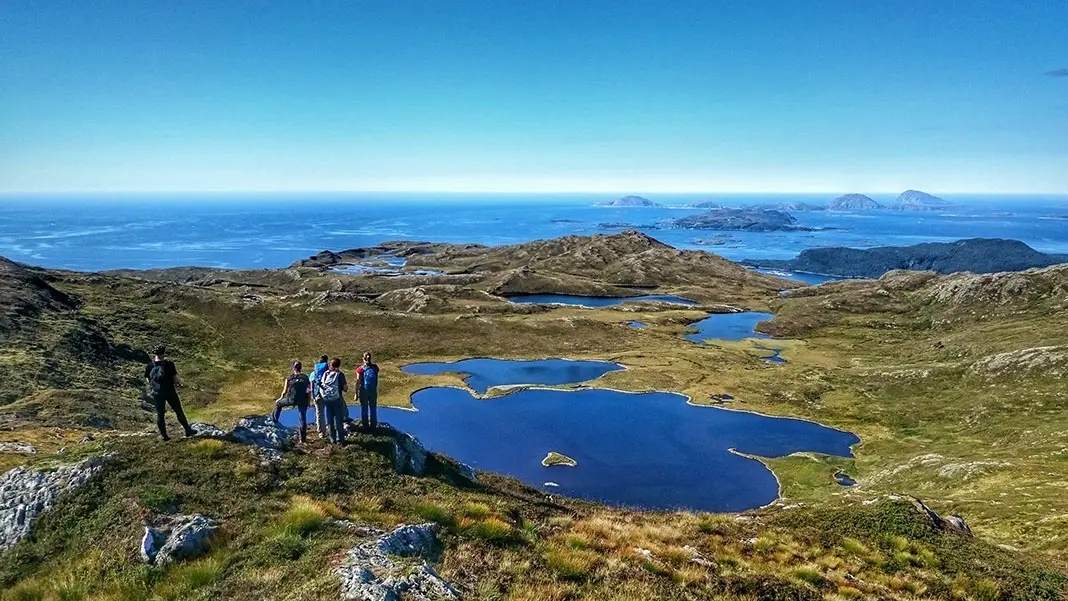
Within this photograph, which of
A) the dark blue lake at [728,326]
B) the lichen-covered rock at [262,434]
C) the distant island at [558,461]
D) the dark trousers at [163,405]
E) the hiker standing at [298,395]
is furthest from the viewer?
the dark blue lake at [728,326]

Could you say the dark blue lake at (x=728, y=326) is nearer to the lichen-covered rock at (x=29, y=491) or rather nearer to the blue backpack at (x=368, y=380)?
the blue backpack at (x=368, y=380)

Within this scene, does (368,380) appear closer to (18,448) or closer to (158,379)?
(158,379)

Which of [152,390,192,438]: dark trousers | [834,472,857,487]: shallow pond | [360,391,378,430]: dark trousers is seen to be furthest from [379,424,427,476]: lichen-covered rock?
[834,472,857,487]: shallow pond

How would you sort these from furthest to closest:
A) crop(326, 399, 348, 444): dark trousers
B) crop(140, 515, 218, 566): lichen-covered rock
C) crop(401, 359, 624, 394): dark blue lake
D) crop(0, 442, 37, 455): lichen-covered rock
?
1. crop(401, 359, 624, 394): dark blue lake
2. crop(0, 442, 37, 455): lichen-covered rock
3. crop(326, 399, 348, 444): dark trousers
4. crop(140, 515, 218, 566): lichen-covered rock

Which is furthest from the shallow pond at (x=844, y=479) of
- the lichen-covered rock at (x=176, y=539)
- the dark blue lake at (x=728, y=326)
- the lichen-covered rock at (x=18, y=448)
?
the dark blue lake at (x=728, y=326)

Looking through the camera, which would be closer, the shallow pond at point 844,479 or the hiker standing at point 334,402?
the hiker standing at point 334,402

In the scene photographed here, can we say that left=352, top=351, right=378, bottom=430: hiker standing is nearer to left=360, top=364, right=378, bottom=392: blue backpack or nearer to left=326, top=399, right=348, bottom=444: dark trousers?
left=360, top=364, right=378, bottom=392: blue backpack
